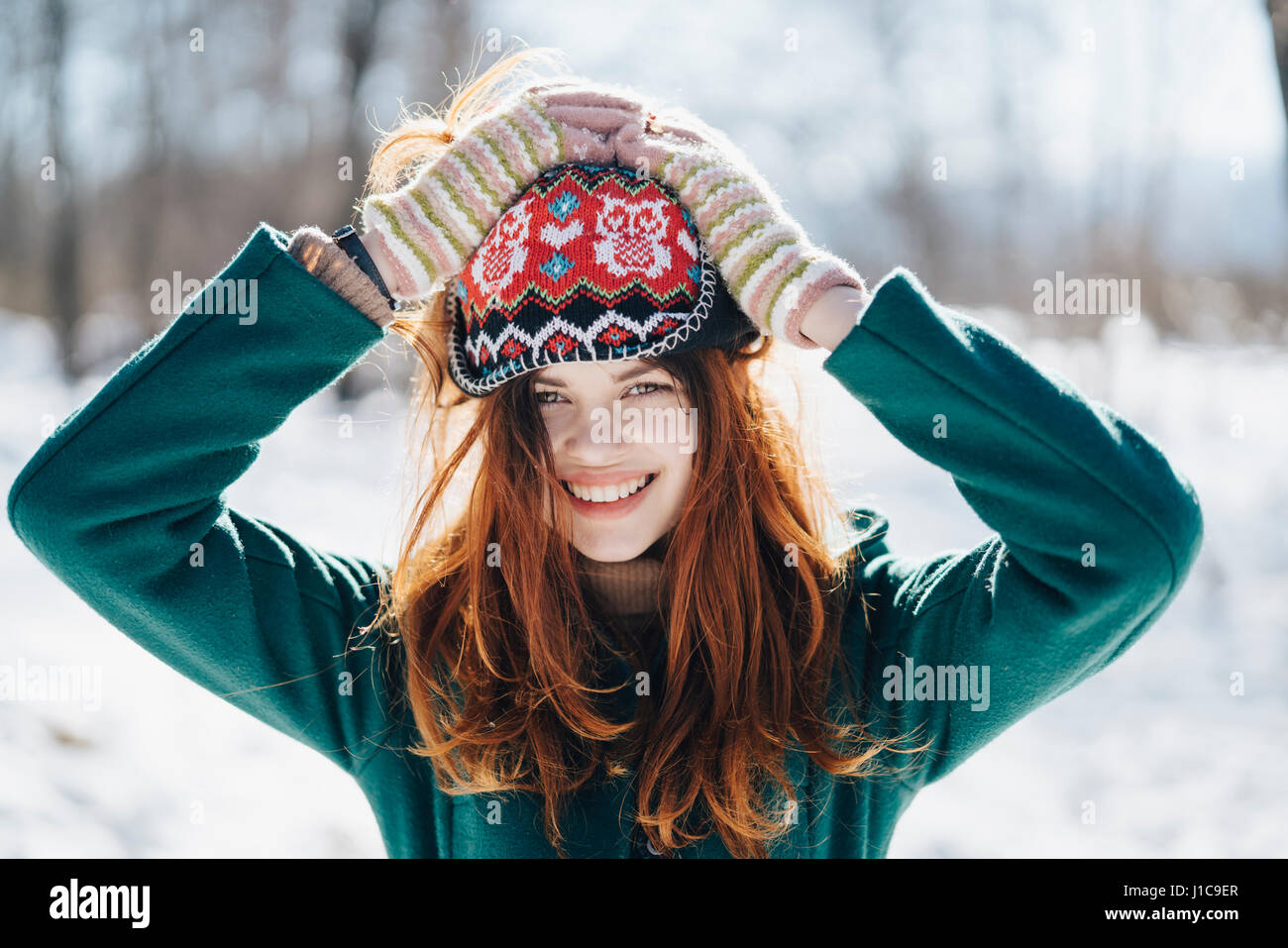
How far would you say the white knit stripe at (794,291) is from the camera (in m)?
1.56

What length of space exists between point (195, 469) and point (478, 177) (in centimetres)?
66

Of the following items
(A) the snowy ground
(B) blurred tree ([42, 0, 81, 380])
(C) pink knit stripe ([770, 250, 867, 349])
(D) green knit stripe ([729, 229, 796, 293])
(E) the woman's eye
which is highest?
(B) blurred tree ([42, 0, 81, 380])

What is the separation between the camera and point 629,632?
6.31 ft

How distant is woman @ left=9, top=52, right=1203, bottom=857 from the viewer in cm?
146

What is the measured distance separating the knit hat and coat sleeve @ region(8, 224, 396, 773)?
0.77 feet

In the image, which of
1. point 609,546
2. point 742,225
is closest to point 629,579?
point 609,546

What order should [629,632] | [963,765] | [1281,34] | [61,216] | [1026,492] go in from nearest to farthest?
[1026,492]
[629,632]
[1281,34]
[963,765]
[61,216]

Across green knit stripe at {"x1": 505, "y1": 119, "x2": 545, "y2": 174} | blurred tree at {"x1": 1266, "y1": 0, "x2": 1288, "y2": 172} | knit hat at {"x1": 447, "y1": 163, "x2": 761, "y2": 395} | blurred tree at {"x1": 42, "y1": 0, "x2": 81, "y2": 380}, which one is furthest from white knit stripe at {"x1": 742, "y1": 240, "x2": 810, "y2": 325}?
blurred tree at {"x1": 42, "y1": 0, "x2": 81, "y2": 380}

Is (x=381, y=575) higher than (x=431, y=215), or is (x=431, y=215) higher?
(x=431, y=215)

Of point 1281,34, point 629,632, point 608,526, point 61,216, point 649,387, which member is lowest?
point 629,632

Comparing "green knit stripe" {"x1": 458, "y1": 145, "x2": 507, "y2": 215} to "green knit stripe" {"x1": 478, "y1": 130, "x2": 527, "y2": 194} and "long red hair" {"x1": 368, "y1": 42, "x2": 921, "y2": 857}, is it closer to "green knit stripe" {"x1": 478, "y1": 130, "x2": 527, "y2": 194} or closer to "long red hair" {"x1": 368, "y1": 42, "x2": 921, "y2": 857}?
"green knit stripe" {"x1": 478, "y1": 130, "x2": 527, "y2": 194}

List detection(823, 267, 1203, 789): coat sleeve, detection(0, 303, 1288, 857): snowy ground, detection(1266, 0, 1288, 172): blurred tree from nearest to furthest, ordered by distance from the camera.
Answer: detection(823, 267, 1203, 789): coat sleeve
detection(1266, 0, 1288, 172): blurred tree
detection(0, 303, 1288, 857): snowy ground

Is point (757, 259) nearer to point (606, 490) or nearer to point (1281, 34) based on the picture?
point (606, 490)

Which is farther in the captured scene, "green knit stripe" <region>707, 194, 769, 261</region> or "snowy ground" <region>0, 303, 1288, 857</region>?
"snowy ground" <region>0, 303, 1288, 857</region>
